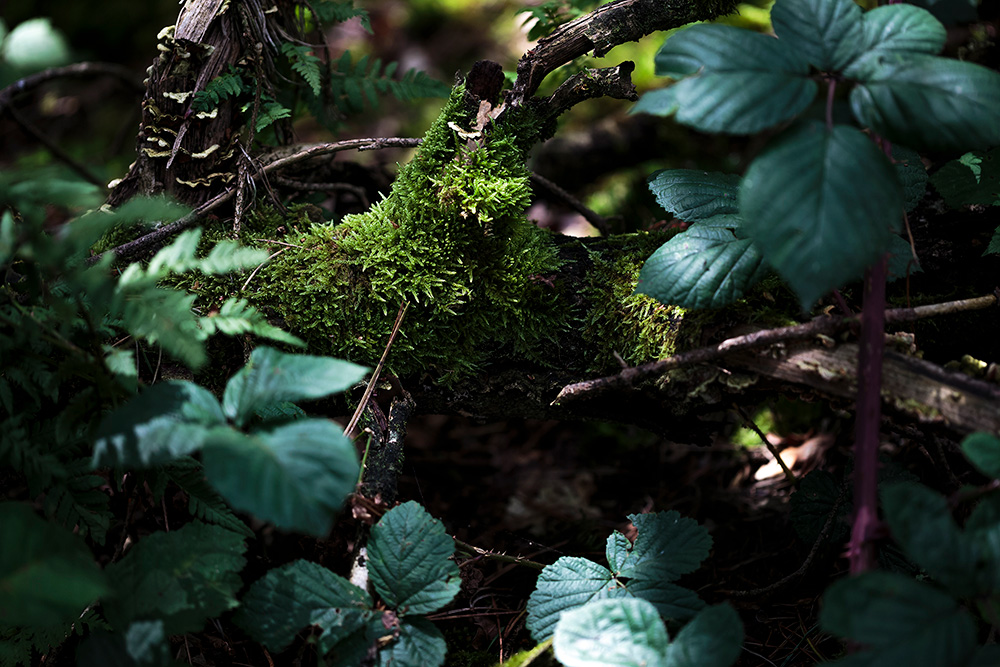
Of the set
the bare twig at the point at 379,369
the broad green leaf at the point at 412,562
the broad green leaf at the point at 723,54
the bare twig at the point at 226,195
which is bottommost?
the broad green leaf at the point at 412,562

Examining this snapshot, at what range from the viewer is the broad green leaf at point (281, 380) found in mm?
1265

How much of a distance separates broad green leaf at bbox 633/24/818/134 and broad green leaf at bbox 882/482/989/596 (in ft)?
2.54

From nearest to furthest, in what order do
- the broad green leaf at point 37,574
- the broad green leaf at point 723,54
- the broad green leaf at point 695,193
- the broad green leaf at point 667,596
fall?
1. the broad green leaf at point 37,574
2. the broad green leaf at point 723,54
3. the broad green leaf at point 667,596
4. the broad green leaf at point 695,193

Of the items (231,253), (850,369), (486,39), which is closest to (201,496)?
(231,253)

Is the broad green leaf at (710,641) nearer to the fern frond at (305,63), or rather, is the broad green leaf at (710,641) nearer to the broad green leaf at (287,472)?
the broad green leaf at (287,472)

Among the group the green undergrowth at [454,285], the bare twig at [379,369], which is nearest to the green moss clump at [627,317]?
the green undergrowth at [454,285]

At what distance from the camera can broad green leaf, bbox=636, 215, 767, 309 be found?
1.59 metres

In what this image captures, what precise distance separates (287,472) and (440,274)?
35.8 inches

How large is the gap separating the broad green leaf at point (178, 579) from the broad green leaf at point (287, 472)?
40 centimetres

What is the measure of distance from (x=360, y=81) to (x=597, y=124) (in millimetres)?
2074

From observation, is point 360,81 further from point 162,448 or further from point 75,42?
point 75,42

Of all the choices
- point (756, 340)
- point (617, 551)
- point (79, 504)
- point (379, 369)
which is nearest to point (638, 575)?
point (617, 551)

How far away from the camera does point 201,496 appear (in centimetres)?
161

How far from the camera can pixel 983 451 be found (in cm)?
116
